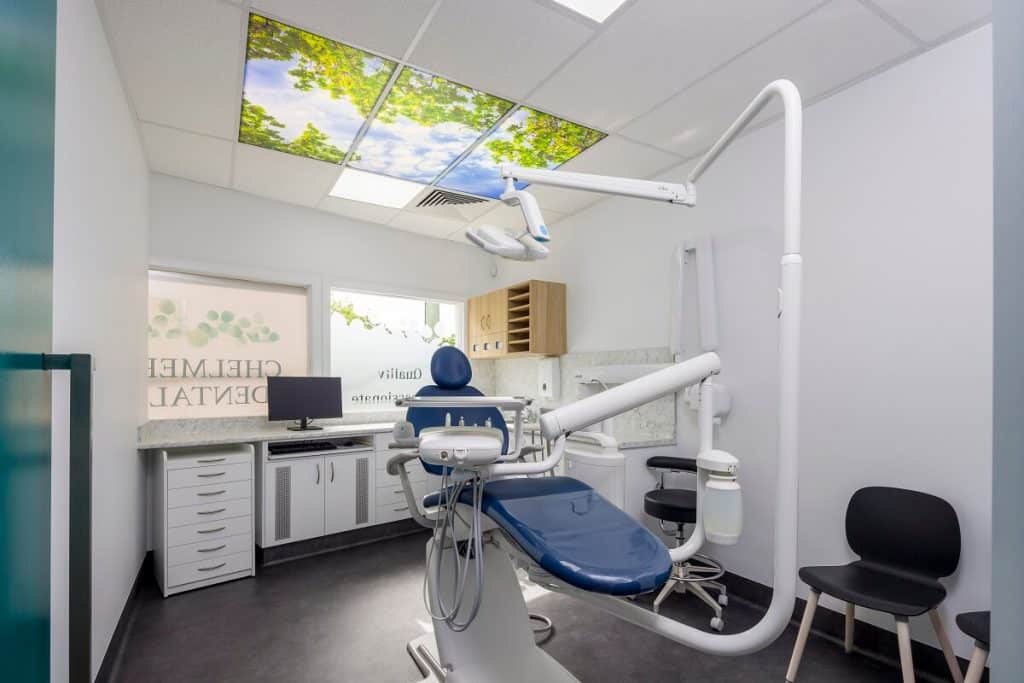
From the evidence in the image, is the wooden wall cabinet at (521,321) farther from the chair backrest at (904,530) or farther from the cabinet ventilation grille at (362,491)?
the chair backrest at (904,530)

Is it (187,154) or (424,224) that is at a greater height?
(187,154)

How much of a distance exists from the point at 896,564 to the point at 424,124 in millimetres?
3520

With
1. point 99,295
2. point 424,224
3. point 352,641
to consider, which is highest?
point 424,224

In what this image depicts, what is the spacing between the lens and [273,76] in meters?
2.60

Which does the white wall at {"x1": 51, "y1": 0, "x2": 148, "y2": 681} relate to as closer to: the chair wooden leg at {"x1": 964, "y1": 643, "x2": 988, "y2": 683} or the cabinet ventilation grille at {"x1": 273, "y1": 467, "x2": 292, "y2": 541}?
the cabinet ventilation grille at {"x1": 273, "y1": 467, "x2": 292, "y2": 541}

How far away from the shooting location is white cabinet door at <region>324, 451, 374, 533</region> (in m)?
3.87

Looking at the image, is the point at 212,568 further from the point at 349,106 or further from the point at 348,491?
the point at 349,106

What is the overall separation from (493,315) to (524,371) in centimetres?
71

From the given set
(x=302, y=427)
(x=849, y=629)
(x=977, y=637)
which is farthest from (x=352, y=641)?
(x=977, y=637)

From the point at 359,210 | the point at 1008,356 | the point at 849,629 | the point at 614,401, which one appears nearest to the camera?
the point at 1008,356

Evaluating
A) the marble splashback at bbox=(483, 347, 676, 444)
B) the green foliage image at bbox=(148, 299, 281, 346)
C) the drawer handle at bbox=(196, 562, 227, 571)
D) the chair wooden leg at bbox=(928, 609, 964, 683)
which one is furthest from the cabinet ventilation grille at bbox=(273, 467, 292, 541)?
the chair wooden leg at bbox=(928, 609, 964, 683)

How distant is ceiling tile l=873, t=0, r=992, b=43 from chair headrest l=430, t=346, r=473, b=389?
2580mm

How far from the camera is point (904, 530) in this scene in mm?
2223

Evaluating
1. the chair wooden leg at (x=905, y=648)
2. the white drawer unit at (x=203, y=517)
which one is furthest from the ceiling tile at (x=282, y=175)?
the chair wooden leg at (x=905, y=648)
